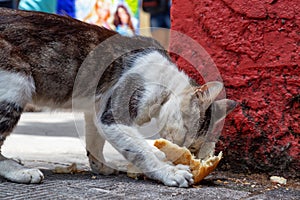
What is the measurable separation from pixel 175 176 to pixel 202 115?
55 centimetres

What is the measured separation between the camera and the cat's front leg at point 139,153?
3.40 metres

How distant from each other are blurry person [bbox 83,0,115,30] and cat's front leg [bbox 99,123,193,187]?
568cm

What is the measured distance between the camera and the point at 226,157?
388 centimetres

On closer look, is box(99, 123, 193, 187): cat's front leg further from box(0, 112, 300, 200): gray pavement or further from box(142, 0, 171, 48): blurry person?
box(142, 0, 171, 48): blurry person

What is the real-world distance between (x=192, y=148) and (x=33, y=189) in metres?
1.14

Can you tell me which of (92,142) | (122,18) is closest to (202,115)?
(92,142)

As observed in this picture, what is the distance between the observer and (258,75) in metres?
3.72

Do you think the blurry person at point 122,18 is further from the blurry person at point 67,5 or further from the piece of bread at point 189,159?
the piece of bread at point 189,159

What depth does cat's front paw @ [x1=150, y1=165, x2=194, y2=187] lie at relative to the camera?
130 inches

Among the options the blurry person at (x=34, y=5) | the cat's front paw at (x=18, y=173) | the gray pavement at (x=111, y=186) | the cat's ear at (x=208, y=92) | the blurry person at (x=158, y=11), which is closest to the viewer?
the gray pavement at (x=111, y=186)

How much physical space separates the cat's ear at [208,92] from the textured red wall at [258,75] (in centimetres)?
23

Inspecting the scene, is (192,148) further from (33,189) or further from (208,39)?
(33,189)

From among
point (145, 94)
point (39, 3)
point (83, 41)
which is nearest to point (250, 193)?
point (145, 94)

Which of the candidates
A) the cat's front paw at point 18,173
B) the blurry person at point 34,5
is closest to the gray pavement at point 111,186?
the cat's front paw at point 18,173
